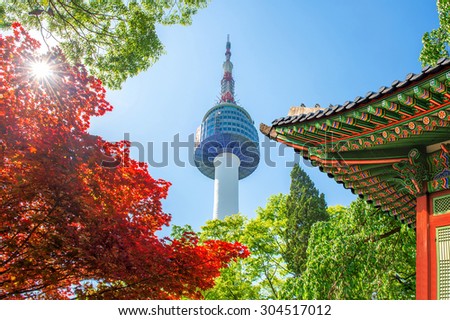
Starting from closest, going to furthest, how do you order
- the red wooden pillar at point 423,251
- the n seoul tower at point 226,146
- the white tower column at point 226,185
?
the red wooden pillar at point 423,251 → the white tower column at point 226,185 → the n seoul tower at point 226,146

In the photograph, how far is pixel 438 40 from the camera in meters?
10.9

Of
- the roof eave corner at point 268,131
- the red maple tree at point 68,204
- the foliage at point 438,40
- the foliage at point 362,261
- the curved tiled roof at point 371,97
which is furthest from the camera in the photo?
the foliage at point 438,40

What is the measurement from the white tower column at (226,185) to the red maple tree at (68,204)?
193ft

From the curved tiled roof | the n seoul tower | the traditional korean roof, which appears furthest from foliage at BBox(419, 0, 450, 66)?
the n seoul tower

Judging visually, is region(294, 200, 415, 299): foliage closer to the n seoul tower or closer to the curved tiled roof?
the curved tiled roof

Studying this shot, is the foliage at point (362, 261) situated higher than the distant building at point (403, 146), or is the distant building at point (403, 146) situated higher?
the distant building at point (403, 146)

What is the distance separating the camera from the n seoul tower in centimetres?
6756

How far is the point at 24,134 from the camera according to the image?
704 centimetres

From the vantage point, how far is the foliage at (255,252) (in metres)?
22.0

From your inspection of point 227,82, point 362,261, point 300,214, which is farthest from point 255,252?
point 227,82

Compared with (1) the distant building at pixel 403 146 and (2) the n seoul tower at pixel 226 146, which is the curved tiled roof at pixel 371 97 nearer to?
(1) the distant building at pixel 403 146
